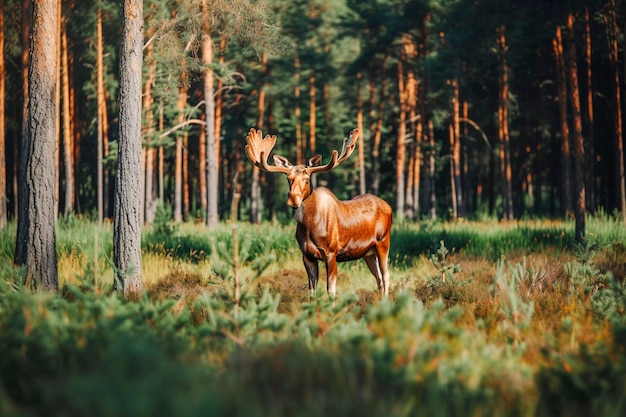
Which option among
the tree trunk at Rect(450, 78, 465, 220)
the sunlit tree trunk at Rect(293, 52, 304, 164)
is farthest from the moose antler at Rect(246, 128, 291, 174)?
the sunlit tree trunk at Rect(293, 52, 304, 164)

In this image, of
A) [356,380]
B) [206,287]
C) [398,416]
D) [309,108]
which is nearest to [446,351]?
[356,380]

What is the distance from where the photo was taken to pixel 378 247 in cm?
823

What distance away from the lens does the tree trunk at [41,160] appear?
7176mm

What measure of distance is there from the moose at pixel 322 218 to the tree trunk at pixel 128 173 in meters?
1.74

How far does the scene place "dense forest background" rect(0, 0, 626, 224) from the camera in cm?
1953

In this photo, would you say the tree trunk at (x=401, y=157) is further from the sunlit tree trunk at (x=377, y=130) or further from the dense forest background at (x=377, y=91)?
the sunlit tree trunk at (x=377, y=130)

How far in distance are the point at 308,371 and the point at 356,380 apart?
31 cm

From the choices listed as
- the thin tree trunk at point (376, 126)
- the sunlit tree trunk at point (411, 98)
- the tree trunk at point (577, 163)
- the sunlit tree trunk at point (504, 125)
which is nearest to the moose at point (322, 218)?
the tree trunk at point (577, 163)

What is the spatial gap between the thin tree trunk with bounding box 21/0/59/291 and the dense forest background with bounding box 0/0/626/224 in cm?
628

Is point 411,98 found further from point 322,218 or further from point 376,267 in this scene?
point 322,218

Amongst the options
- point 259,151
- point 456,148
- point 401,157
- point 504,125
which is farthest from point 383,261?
point 456,148

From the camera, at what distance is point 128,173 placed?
749 cm

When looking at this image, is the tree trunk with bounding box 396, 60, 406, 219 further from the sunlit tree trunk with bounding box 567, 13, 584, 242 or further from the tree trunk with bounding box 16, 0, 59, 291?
the tree trunk with bounding box 16, 0, 59, 291

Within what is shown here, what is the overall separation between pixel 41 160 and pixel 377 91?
31.0 meters
